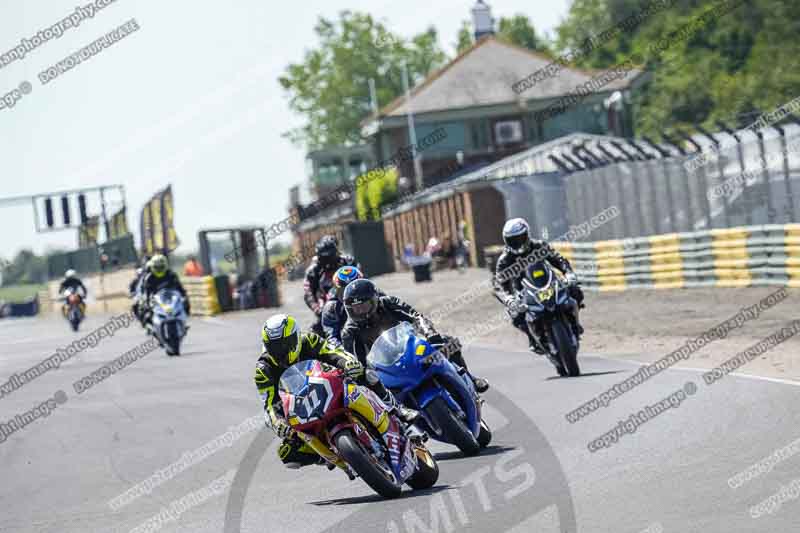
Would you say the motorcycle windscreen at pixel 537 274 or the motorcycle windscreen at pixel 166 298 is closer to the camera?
the motorcycle windscreen at pixel 537 274

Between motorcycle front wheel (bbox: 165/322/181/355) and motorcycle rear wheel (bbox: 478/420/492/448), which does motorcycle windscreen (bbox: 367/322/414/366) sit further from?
motorcycle front wheel (bbox: 165/322/181/355)

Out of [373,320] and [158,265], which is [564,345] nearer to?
[373,320]

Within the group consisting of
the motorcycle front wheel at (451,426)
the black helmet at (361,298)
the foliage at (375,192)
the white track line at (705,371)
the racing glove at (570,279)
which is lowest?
the white track line at (705,371)

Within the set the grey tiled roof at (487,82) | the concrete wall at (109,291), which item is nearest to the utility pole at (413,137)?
the grey tiled roof at (487,82)

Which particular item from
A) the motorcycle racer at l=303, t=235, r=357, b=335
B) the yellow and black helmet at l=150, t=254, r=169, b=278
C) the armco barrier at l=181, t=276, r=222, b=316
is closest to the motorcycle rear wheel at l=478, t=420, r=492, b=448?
the motorcycle racer at l=303, t=235, r=357, b=335

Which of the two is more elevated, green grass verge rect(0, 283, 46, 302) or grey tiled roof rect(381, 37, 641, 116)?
grey tiled roof rect(381, 37, 641, 116)

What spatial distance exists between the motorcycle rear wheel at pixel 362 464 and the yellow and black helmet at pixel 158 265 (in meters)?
16.6

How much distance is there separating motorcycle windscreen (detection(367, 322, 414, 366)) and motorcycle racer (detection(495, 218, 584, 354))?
173 inches

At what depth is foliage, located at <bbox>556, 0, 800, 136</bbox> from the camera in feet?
232

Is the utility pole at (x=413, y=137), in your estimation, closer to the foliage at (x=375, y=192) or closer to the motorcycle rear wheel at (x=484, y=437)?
the foliage at (x=375, y=192)

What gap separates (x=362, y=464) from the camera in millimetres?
8547

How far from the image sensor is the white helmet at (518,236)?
14.4m

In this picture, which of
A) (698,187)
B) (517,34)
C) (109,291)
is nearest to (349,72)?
(517,34)

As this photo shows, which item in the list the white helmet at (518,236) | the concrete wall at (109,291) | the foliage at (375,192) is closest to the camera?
the white helmet at (518,236)
